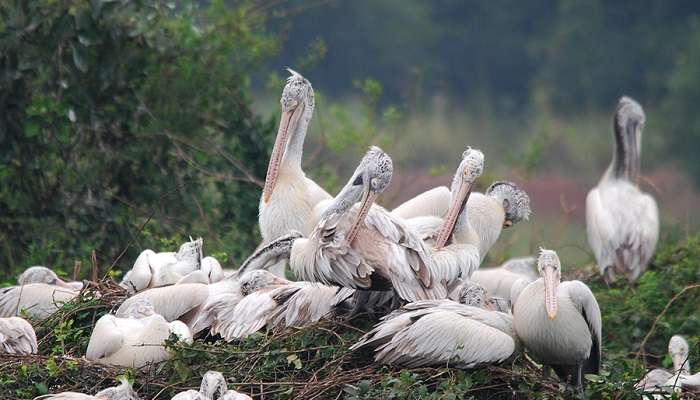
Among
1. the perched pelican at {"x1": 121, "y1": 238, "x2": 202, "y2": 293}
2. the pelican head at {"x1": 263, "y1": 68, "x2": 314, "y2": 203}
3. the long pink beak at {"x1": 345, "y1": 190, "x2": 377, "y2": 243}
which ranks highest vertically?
the pelican head at {"x1": 263, "y1": 68, "x2": 314, "y2": 203}

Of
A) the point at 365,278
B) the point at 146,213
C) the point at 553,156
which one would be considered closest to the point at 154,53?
the point at 146,213

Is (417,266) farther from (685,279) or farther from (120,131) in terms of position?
(120,131)

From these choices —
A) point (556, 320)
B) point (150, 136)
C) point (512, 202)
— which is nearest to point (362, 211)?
point (556, 320)

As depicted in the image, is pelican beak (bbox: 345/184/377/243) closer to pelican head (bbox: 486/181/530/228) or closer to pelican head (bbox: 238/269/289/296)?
pelican head (bbox: 238/269/289/296)

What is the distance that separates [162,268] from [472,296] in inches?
63.7

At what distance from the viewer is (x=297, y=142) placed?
7895 mm

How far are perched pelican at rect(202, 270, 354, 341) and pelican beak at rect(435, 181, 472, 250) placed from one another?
21.7 inches

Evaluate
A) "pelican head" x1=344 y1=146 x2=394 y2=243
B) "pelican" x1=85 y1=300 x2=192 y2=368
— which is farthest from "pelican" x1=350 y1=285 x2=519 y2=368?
"pelican" x1=85 y1=300 x2=192 y2=368

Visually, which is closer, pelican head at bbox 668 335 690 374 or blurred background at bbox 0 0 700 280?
pelican head at bbox 668 335 690 374

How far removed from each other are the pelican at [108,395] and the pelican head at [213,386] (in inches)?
11.5

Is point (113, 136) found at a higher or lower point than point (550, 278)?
lower

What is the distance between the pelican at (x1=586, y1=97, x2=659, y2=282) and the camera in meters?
9.52

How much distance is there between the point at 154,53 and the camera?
33.1ft

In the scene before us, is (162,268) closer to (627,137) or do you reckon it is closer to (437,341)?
(437,341)
